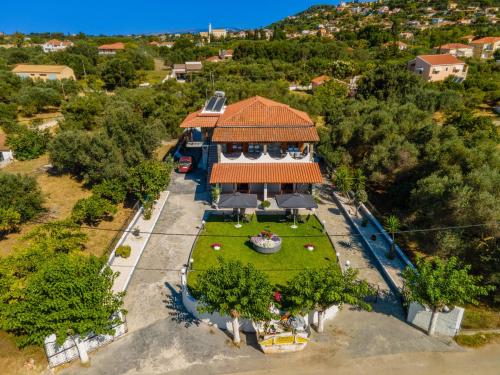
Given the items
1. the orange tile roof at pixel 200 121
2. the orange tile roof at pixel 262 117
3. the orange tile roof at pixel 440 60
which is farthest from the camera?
the orange tile roof at pixel 440 60

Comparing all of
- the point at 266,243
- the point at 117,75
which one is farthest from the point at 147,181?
the point at 117,75

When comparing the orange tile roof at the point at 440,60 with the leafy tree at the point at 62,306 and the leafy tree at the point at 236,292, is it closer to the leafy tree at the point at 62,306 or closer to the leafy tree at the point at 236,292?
the leafy tree at the point at 236,292

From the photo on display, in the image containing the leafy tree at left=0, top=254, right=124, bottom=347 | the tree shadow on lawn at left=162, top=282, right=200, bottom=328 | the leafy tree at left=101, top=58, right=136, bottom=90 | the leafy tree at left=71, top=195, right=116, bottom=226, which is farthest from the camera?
the leafy tree at left=101, top=58, right=136, bottom=90

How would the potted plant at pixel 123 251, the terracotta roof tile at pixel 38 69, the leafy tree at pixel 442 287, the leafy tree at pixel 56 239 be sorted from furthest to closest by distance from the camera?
the terracotta roof tile at pixel 38 69
the potted plant at pixel 123 251
the leafy tree at pixel 56 239
the leafy tree at pixel 442 287

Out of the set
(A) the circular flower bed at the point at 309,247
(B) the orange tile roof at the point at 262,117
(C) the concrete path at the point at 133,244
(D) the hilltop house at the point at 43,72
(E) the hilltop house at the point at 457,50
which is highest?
(E) the hilltop house at the point at 457,50

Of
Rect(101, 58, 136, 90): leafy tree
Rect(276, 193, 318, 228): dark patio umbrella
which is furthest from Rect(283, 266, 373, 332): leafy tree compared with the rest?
Rect(101, 58, 136, 90): leafy tree

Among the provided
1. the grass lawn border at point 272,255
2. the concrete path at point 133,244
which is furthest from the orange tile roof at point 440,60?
the concrete path at point 133,244

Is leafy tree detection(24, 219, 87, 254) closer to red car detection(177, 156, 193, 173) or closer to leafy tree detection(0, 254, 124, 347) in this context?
leafy tree detection(0, 254, 124, 347)

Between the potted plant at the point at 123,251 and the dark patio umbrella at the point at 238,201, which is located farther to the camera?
the dark patio umbrella at the point at 238,201
